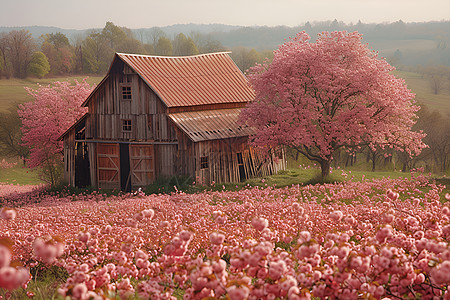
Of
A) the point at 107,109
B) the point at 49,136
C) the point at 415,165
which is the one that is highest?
the point at 107,109

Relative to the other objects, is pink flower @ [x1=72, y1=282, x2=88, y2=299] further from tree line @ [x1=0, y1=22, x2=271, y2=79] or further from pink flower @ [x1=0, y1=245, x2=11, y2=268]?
tree line @ [x1=0, y1=22, x2=271, y2=79]

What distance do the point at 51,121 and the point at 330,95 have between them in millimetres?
23039

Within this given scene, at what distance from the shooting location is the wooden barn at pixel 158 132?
1064 inches

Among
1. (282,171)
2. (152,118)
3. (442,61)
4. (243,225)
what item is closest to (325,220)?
(243,225)

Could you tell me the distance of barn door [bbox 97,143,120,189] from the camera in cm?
2917

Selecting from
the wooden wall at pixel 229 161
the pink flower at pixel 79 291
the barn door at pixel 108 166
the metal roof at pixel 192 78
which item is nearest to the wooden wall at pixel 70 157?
the barn door at pixel 108 166

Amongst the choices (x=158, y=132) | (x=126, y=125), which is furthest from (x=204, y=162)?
(x=126, y=125)

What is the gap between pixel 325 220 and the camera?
429 inches

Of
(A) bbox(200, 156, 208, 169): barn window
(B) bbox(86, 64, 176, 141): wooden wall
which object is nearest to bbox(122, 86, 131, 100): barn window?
(B) bbox(86, 64, 176, 141): wooden wall

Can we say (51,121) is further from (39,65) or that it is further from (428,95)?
(428,95)

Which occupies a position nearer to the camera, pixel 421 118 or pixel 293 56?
pixel 293 56

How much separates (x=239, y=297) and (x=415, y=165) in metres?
53.7

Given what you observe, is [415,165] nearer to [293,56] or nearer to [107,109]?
[293,56]

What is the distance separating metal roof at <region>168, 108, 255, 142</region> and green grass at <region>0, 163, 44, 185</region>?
1108 inches
